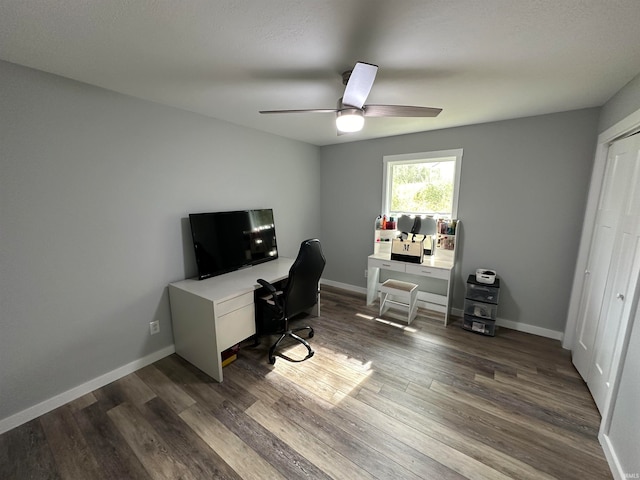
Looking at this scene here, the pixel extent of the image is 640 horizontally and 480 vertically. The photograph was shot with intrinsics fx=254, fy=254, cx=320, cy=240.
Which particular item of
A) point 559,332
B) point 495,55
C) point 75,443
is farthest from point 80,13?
point 559,332

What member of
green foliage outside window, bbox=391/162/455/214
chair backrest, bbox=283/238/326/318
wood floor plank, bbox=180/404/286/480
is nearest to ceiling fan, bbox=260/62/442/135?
chair backrest, bbox=283/238/326/318

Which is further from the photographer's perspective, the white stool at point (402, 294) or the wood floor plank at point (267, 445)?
the white stool at point (402, 294)

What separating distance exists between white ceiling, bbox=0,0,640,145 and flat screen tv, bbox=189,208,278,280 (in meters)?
1.10

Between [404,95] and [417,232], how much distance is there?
1791 millimetres

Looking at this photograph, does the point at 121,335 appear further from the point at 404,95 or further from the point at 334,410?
the point at 404,95

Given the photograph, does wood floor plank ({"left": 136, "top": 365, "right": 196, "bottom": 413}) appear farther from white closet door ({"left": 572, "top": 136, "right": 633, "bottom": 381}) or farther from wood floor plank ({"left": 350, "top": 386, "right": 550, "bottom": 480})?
white closet door ({"left": 572, "top": 136, "right": 633, "bottom": 381})

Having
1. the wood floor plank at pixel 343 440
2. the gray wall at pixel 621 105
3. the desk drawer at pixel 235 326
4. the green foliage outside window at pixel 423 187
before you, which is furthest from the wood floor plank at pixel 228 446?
the gray wall at pixel 621 105

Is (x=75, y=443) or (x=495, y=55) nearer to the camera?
(x=495, y=55)

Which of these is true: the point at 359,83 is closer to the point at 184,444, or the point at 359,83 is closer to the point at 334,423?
the point at 334,423

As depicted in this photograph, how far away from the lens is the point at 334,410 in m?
1.82

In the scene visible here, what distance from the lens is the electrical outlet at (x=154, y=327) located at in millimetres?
2297

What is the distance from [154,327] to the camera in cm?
232

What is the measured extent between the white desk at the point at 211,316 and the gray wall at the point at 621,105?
3000 mm

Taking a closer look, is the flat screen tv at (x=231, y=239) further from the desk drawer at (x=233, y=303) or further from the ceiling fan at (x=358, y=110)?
the ceiling fan at (x=358, y=110)
